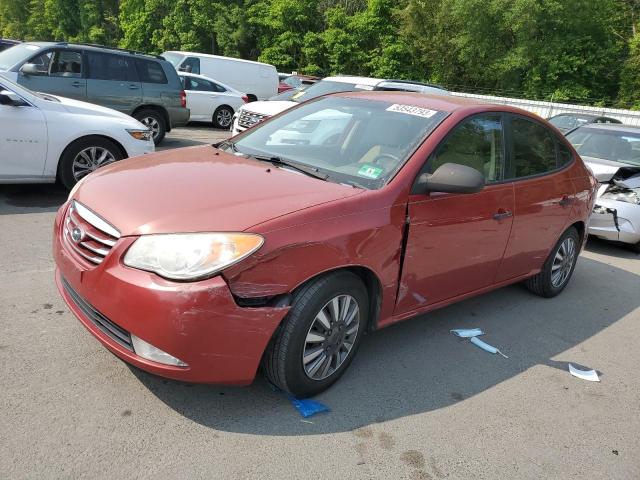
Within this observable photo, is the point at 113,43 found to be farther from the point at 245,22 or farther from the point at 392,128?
the point at 392,128

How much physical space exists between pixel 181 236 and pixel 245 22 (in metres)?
43.4

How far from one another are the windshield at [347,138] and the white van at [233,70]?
1404cm

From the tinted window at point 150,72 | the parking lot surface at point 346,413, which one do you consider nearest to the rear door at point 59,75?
the tinted window at point 150,72

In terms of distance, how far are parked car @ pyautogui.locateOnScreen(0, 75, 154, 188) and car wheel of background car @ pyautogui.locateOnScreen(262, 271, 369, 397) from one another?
4.47 m

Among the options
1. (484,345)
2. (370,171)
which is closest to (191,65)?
(370,171)

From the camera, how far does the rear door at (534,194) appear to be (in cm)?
414

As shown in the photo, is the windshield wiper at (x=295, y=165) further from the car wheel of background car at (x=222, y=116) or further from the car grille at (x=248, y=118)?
the car wheel of background car at (x=222, y=116)

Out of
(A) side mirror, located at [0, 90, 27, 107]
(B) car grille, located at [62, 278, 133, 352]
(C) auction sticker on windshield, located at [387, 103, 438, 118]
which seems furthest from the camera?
(A) side mirror, located at [0, 90, 27, 107]

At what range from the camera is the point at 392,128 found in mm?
3646

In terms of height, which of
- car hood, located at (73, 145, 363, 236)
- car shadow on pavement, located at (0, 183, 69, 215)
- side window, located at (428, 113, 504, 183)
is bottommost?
car shadow on pavement, located at (0, 183, 69, 215)

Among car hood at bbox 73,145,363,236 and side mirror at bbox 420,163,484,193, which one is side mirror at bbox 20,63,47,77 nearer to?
car hood at bbox 73,145,363,236

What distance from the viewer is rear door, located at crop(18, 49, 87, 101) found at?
914 cm

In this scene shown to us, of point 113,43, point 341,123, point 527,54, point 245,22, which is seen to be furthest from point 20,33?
point 341,123

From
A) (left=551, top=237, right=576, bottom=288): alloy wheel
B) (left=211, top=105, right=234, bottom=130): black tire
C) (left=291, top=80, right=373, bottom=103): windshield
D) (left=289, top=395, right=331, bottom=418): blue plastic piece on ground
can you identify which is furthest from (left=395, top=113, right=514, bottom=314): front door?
(left=211, top=105, right=234, bottom=130): black tire
